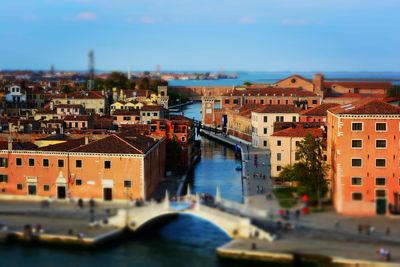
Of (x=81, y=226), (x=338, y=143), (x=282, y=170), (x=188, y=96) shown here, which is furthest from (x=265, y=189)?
(x=188, y=96)

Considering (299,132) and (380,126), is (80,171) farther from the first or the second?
(299,132)

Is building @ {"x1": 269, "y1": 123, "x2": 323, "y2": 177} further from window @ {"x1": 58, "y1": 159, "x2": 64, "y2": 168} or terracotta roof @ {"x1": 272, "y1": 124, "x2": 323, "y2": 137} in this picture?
window @ {"x1": 58, "y1": 159, "x2": 64, "y2": 168}

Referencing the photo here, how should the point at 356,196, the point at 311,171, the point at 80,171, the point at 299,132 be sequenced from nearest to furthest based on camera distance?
the point at 356,196 → the point at 80,171 → the point at 311,171 → the point at 299,132

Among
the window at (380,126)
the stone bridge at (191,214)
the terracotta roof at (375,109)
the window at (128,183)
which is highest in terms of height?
the terracotta roof at (375,109)

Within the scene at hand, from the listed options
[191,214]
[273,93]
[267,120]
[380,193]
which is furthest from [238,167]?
[273,93]

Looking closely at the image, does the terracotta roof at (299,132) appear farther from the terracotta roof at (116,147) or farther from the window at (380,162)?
the terracotta roof at (116,147)

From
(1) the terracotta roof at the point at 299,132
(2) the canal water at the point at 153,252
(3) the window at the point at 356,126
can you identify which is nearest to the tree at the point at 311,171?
(3) the window at the point at 356,126
